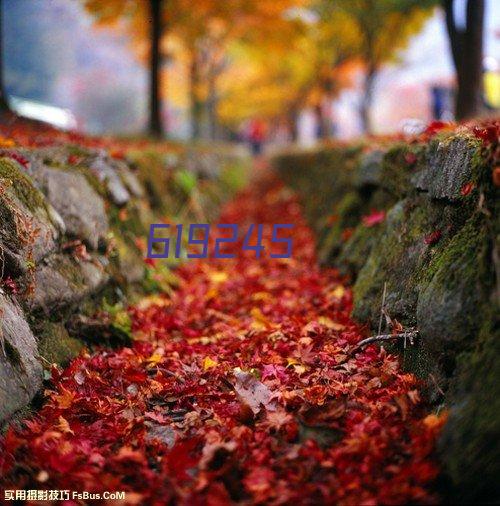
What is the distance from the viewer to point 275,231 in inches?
363

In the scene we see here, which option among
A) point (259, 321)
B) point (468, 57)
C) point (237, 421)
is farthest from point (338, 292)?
point (468, 57)

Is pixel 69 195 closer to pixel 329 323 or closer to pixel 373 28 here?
pixel 329 323

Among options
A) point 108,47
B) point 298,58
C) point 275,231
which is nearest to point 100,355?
point 275,231

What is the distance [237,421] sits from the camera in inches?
113

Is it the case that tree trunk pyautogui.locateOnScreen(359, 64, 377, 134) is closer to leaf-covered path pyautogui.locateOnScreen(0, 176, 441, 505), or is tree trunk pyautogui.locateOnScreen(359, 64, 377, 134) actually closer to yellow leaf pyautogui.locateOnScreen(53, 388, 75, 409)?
leaf-covered path pyautogui.locateOnScreen(0, 176, 441, 505)

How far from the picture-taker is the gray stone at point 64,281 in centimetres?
362

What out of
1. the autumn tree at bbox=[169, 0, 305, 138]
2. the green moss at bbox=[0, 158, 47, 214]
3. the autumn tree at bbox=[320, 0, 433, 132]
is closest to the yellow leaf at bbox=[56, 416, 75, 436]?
the green moss at bbox=[0, 158, 47, 214]

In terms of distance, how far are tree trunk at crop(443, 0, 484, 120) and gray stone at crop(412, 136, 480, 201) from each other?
6.07m

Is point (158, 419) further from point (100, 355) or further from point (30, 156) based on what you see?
point (30, 156)

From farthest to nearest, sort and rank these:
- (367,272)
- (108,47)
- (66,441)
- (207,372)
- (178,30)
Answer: (108,47)
(178,30)
(367,272)
(207,372)
(66,441)

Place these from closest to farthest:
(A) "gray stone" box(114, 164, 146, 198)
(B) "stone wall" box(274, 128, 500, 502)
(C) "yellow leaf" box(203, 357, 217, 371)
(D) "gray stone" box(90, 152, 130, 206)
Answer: (B) "stone wall" box(274, 128, 500, 502) → (C) "yellow leaf" box(203, 357, 217, 371) → (D) "gray stone" box(90, 152, 130, 206) → (A) "gray stone" box(114, 164, 146, 198)

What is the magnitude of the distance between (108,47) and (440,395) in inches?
3043

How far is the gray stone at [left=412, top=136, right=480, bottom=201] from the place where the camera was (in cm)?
315

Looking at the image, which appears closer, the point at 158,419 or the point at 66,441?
the point at 66,441
